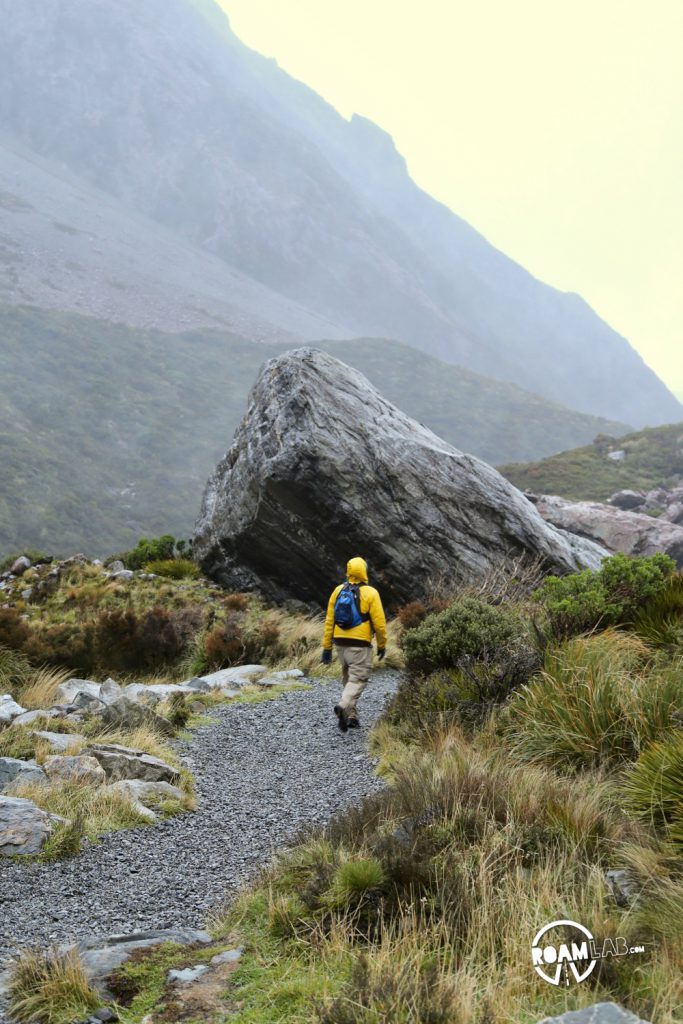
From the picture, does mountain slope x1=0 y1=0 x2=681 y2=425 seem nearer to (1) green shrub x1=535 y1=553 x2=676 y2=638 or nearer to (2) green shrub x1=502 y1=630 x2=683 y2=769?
(1) green shrub x1=535 y1=553 x2=676 y2=638

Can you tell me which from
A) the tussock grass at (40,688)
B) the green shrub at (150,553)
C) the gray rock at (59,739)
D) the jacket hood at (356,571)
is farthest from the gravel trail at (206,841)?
the green shrub at (150,553)

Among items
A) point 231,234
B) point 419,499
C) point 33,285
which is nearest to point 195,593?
point 419,499

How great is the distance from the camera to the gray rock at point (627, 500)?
37688 millimetres

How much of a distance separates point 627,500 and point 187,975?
3701cm

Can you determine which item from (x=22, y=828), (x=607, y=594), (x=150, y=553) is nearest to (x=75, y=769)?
(x=22, y=828)

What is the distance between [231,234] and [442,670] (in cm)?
15600

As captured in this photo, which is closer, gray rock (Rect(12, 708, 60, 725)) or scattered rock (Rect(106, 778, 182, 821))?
scattered rock (Rect(106, 778, 182, 821))

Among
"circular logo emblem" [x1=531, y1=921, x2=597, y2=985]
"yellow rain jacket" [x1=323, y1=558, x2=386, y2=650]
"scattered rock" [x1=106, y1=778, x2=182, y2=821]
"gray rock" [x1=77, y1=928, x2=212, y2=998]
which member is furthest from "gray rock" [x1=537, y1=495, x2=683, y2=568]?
"circular logo emblem" [x1=531, y1=921, x2=597, y2=985]

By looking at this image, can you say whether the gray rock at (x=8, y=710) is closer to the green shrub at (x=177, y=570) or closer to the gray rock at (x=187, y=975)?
the gray rock at (x=187, y=975)

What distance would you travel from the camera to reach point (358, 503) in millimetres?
15344

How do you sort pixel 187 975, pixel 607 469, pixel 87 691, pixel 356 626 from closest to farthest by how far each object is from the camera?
pixel 187 975
pixel 356 626
pixel 87 691
pixel 607 469

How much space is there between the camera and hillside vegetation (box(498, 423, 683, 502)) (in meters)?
43.2

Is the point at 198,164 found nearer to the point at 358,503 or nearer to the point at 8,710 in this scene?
the point at 358,503

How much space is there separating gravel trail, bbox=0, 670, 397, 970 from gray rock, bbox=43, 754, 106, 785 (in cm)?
81
